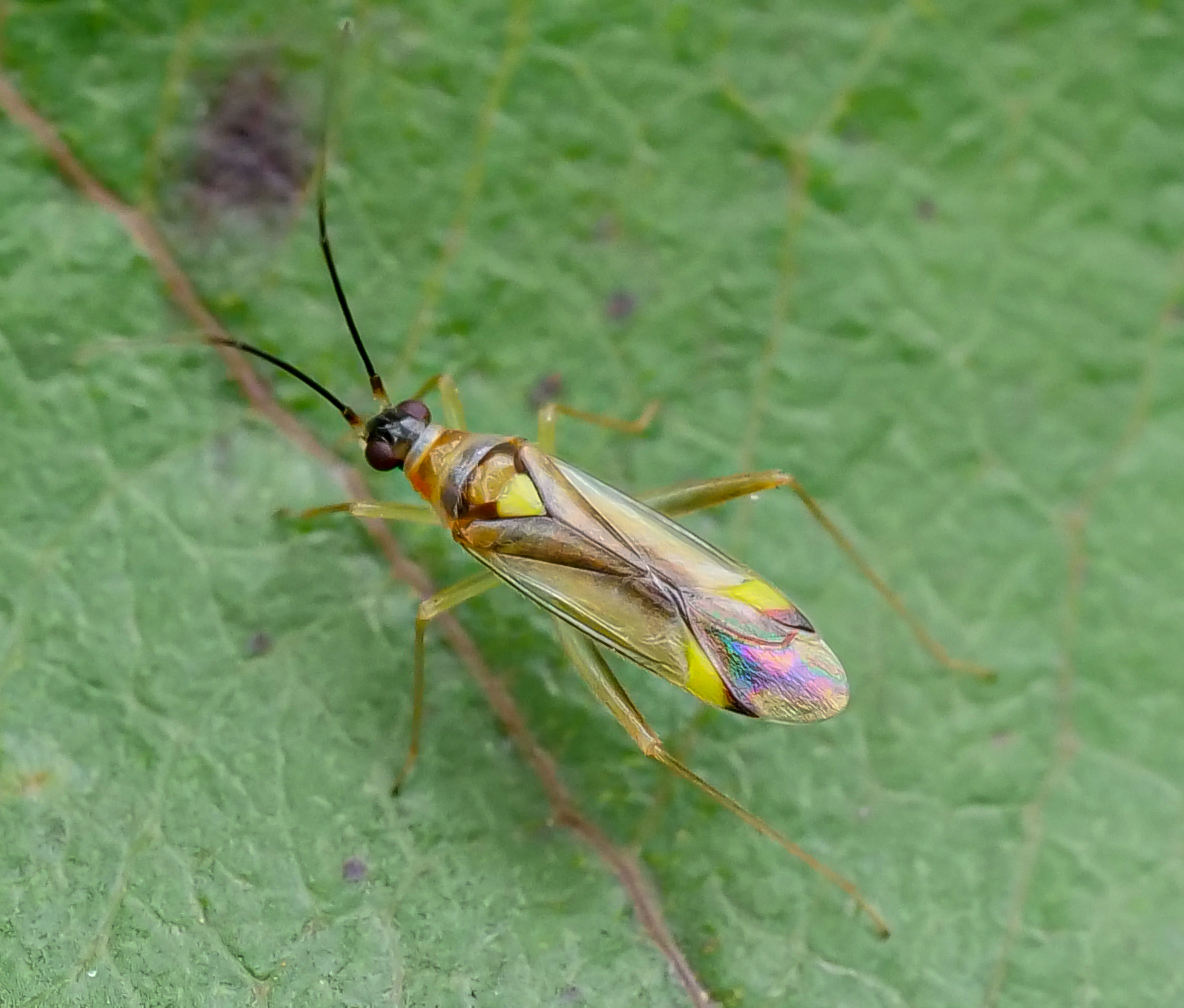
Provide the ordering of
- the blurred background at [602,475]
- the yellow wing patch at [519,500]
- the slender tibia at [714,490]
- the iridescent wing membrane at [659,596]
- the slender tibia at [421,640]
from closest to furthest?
the blurred background at [602,475], the iridescent wing membrane at [659,596], the slender tibia at [421,640], the slender tibia at [714,490], the yellow wing patch at [519,500]

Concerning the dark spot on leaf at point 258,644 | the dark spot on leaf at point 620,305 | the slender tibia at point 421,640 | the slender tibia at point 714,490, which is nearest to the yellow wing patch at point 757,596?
the slender tibia at point 714,490

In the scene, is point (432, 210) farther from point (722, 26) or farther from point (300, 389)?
point (722, 26)

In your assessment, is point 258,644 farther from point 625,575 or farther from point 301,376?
point 625,575

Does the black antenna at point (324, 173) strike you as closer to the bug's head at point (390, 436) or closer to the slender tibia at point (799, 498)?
the bug's head at point (390, 436)

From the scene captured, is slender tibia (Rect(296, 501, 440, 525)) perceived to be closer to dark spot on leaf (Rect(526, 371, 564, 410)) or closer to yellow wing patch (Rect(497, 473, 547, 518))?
yellow wing patch (Rect(497, 473, 547, 518))

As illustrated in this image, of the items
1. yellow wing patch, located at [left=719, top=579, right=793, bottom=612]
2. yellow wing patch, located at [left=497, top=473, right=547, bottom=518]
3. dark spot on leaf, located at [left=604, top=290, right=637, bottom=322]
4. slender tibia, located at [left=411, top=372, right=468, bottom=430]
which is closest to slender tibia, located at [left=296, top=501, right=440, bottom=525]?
yellow wing patch, located at [left=497, top=473, right=547, bottom=518]

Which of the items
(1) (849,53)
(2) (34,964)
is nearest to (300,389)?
(2) (34,964)

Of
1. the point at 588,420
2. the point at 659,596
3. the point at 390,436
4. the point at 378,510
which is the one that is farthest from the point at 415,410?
the point at 659,596

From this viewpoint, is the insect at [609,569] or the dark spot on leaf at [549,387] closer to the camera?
the insect at [609,569]
